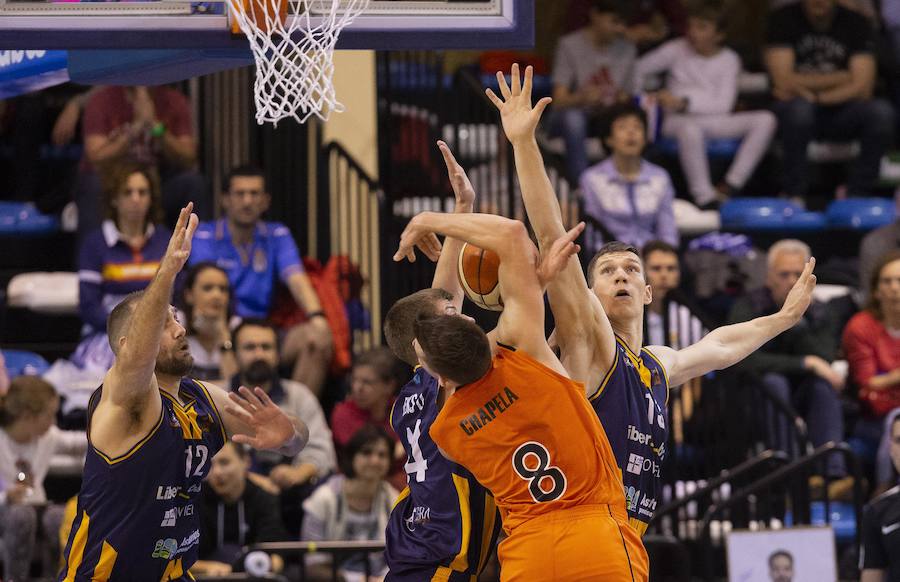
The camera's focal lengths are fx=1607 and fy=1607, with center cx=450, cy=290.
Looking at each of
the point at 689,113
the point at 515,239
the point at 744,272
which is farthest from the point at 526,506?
the point at 689,113

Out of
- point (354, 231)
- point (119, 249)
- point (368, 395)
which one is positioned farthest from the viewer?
point (354, 231)

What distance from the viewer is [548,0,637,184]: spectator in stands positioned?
12500mm

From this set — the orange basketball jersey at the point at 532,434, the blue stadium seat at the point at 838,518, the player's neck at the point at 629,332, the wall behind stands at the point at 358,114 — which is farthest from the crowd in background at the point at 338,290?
the orange basketball jersey at the point at 532,434

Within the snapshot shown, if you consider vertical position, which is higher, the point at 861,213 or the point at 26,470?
the point at 861,213

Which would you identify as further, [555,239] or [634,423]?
[634,423]

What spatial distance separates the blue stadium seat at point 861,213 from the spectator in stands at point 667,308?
2748 mm

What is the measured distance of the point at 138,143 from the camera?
36.9ft

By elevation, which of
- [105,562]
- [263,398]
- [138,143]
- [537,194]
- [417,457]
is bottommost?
[105,562]

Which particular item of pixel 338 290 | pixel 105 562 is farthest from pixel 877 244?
pixel 105 562

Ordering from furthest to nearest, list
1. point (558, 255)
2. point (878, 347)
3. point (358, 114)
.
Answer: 1. point (358, 114)
2. point (878, 347)
3. point (558, 255)

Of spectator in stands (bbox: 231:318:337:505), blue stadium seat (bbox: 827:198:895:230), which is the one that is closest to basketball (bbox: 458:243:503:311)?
spectator in stands (bbox: 231:318:337:505)

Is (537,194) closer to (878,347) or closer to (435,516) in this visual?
(435,516)

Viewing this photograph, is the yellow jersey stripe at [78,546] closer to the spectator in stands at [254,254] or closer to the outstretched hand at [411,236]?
the outstretched hand at [411,236]

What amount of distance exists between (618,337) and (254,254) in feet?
14.8
